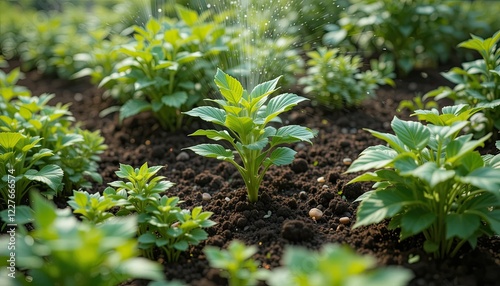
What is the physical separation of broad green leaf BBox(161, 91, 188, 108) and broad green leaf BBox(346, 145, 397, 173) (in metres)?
1.88

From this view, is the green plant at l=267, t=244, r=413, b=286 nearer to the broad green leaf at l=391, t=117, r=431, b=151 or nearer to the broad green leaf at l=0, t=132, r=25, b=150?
the broad green leaf at l=391, t=117, r=431, b=151

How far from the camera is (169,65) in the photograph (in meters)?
4.18

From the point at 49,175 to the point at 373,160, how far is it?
78.2 inches

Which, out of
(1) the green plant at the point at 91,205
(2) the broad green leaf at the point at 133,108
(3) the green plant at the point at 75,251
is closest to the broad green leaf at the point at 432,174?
(3) the green plant at the point at 75,251

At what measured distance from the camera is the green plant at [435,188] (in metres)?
2.57

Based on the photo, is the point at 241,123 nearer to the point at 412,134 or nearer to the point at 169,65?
the point at 412,134

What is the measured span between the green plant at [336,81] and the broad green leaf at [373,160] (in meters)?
1.98

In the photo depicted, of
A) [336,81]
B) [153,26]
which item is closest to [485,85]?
[336,81]

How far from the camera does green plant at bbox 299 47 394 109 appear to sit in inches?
189

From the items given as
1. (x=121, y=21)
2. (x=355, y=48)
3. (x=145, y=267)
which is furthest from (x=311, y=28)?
(x=145, y=267)

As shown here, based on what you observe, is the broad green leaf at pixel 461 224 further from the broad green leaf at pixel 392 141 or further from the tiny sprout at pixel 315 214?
the tiny sprout at pixel 315 214

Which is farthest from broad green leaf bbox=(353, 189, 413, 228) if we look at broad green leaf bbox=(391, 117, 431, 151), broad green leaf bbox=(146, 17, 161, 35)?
broad green leaf bbox=(146, 17, 161, 35)

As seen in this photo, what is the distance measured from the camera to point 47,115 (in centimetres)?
388

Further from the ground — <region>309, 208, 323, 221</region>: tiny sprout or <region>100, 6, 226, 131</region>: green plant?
<region>100, 6, 226, 131</region>: green plant
